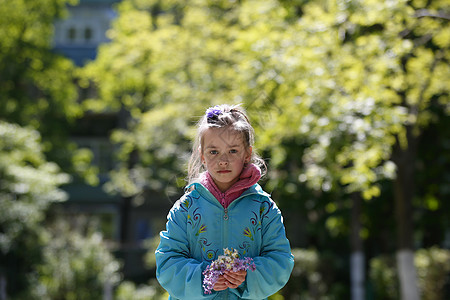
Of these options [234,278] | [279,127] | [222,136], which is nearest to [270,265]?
[234,278]

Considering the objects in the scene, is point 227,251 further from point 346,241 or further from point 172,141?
point 346,241

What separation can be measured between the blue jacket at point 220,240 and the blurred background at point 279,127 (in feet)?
4.76

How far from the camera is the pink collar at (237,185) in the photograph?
112 inches

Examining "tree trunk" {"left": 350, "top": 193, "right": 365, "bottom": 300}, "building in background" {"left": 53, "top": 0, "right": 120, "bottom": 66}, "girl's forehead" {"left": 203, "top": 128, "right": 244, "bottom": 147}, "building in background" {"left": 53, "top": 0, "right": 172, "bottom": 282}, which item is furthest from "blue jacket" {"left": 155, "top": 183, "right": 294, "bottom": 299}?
"building in background" {"left": 53, "top": 0, "right": 120, "bottom": 66}

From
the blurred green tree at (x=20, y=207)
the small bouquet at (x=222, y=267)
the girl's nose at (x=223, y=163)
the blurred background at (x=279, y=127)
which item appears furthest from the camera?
the blurred green tree at (x=20, y=207)

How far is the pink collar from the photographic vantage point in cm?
285

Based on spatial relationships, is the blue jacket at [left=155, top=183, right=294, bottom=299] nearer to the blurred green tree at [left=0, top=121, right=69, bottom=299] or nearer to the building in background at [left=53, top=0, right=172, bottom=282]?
the blurred green tree at [left=0, top=121, right=69, bottom=299]

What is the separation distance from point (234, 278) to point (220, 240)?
262 mm

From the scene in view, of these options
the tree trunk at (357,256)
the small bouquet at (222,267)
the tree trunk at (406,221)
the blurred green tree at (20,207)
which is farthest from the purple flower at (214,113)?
the blurred green tree at (20,207)

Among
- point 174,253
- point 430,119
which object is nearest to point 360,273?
point 430,119

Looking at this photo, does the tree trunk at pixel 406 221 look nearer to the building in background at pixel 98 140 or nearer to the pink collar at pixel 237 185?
the pink collar at pixel 237 185

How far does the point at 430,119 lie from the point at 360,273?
3.68 meters

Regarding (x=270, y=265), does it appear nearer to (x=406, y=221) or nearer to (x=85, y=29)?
(x=406, y=221)

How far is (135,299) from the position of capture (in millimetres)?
13773
